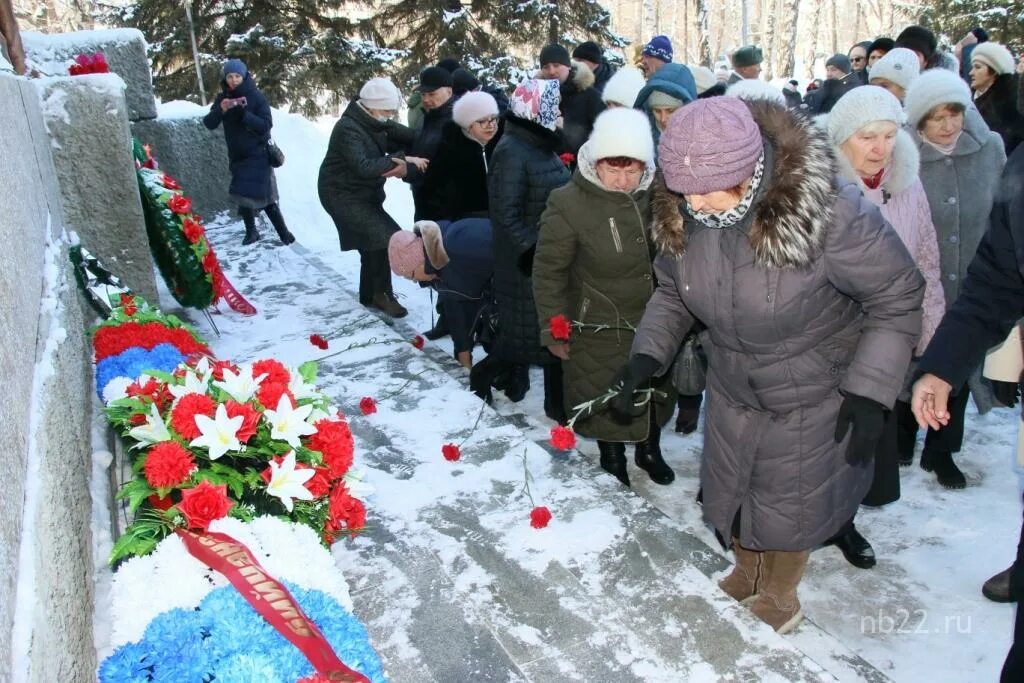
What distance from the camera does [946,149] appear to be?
393 centimetres

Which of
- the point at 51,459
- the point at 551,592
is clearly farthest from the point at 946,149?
the point at 51,459

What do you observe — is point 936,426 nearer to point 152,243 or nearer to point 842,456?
point 842,456

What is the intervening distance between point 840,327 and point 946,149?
1937mm

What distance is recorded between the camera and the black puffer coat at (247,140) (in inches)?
314

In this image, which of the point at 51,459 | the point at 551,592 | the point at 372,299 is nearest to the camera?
the point at 51,459

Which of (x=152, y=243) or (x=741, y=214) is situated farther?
(x=152, y=243)

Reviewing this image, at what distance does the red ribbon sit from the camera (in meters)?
1.64

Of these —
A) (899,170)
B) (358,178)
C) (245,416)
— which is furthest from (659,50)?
(245,416)

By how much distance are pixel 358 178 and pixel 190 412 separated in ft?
13.5

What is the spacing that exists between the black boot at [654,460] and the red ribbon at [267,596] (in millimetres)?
2515

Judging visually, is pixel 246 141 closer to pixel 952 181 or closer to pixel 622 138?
pixel 622 138

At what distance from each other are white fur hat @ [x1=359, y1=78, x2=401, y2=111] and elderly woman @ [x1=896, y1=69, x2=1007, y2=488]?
3379mm

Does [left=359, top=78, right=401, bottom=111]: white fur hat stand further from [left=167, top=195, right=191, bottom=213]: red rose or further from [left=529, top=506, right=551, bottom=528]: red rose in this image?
[left=529, top=506, right=551, bottom=528]: red rose

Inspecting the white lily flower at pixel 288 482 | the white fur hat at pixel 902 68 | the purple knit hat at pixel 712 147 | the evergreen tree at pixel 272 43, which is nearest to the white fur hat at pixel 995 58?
the white fur hat at pixel 902 68
